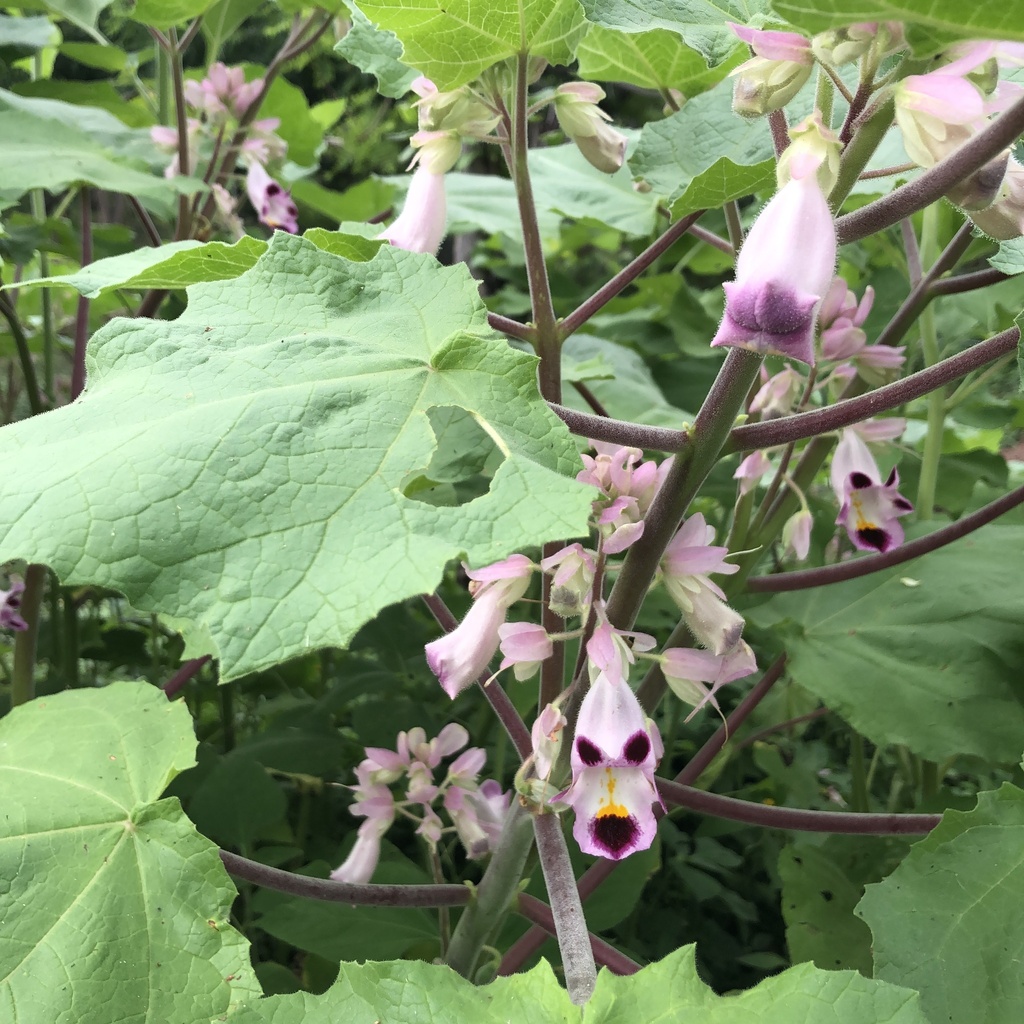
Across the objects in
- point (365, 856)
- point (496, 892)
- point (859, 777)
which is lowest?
point (859, 777)

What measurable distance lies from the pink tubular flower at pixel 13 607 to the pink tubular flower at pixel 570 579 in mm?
987

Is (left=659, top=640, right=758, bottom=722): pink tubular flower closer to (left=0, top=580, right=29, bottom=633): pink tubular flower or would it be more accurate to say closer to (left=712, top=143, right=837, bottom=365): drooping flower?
(left=712, top=143, right=837, bottom=365): drooping flower

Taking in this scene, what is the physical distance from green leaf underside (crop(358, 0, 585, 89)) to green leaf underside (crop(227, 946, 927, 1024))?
0.75 m

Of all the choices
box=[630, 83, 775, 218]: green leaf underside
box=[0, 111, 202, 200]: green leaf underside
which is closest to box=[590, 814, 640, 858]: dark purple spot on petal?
box=[630, 83, 775, 218]: green leaf underside

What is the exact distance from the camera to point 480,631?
791mm

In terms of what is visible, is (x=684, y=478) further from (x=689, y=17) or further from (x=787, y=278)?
(x=689, y=17)

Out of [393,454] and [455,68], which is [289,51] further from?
[393,454]

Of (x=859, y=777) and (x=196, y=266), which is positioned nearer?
(x=196, y=266)

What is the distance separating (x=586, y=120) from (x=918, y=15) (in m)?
0.48

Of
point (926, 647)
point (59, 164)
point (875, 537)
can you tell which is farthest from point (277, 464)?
point (59, 164)

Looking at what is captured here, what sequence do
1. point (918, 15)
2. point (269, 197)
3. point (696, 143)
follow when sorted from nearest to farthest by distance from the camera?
point (918, 15), point (696, 143), point (269, 197)

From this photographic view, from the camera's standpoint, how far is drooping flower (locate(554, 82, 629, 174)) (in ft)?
3.10

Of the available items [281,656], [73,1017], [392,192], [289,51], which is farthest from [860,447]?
[392,192]

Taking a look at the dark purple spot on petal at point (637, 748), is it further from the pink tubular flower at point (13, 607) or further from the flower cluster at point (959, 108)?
the pink tubular flower at point (13, 607)
